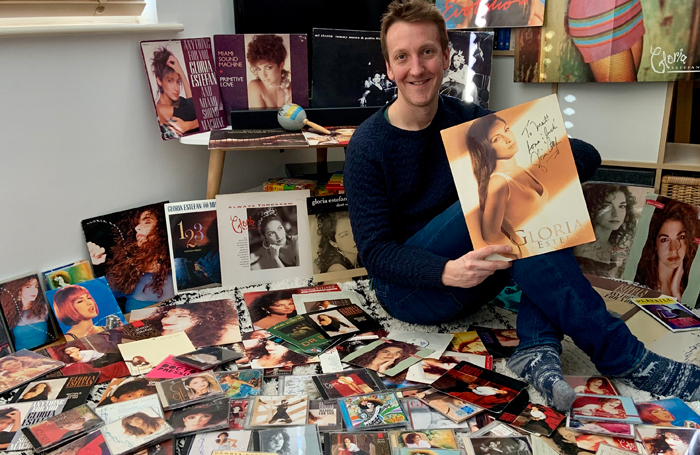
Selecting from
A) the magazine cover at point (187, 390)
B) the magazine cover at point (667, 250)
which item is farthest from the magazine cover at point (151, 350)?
the magazine cover at point (667, 250)

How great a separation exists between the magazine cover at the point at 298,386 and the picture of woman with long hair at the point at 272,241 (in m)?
0.62

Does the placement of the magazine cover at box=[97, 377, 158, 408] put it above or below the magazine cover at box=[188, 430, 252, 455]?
above

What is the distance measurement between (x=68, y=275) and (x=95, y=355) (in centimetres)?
32

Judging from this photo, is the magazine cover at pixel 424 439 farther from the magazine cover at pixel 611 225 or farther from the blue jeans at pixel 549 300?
the magazine cover at pixel 611 225

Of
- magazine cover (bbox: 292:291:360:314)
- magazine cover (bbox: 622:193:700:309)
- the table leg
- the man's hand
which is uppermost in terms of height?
the table leg

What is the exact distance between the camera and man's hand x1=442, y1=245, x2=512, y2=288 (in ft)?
4.10

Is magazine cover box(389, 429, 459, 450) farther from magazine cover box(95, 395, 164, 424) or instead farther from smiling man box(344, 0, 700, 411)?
magazine cover box(95, 395, 164, 424)

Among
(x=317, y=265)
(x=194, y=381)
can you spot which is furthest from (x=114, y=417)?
(x=317, y=265)

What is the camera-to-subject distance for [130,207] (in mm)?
1878

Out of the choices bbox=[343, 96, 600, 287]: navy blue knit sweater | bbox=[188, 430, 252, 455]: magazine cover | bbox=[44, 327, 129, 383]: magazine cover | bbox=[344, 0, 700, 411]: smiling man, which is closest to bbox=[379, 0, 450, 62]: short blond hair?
bbox=[344, 0, 700, 411]: smiling man

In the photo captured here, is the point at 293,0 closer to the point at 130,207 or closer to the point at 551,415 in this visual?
the point at 130,207

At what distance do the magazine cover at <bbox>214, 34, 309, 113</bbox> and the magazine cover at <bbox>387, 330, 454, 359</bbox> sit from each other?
0.92m

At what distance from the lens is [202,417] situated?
1.22 m

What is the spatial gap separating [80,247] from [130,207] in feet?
0.64
